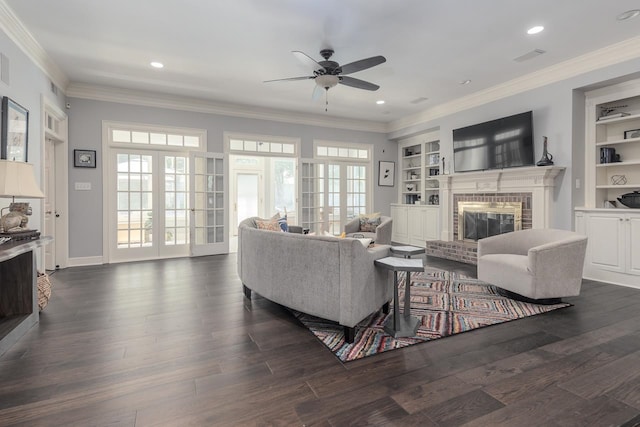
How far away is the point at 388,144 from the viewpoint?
8.22 metres

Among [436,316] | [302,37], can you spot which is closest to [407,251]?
[436,316]

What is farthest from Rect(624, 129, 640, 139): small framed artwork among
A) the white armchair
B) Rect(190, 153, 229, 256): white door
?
Rect(190, 153, 229, 256): white door

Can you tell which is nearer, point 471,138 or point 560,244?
point 560,244

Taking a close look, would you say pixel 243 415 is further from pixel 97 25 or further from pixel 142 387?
pixel 97 25

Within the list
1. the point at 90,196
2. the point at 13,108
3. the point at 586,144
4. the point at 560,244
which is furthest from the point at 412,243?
the point at 13,108

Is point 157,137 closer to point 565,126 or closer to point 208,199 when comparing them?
point 208,199

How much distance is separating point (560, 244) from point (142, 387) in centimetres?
374

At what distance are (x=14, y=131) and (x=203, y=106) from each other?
3232 millimetres

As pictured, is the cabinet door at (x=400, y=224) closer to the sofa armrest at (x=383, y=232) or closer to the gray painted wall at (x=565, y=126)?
the sofa armrest at (x=383, y=232)

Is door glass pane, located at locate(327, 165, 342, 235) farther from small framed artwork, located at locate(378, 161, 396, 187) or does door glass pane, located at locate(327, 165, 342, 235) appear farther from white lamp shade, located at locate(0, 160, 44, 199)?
white lamp shade, located at locate(0, 160, 44, 199)

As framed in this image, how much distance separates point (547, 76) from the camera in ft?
15.5

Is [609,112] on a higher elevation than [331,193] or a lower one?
higher

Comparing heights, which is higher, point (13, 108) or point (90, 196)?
point (13, 108)

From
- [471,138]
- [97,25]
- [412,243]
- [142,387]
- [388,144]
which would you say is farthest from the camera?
[388,144]
